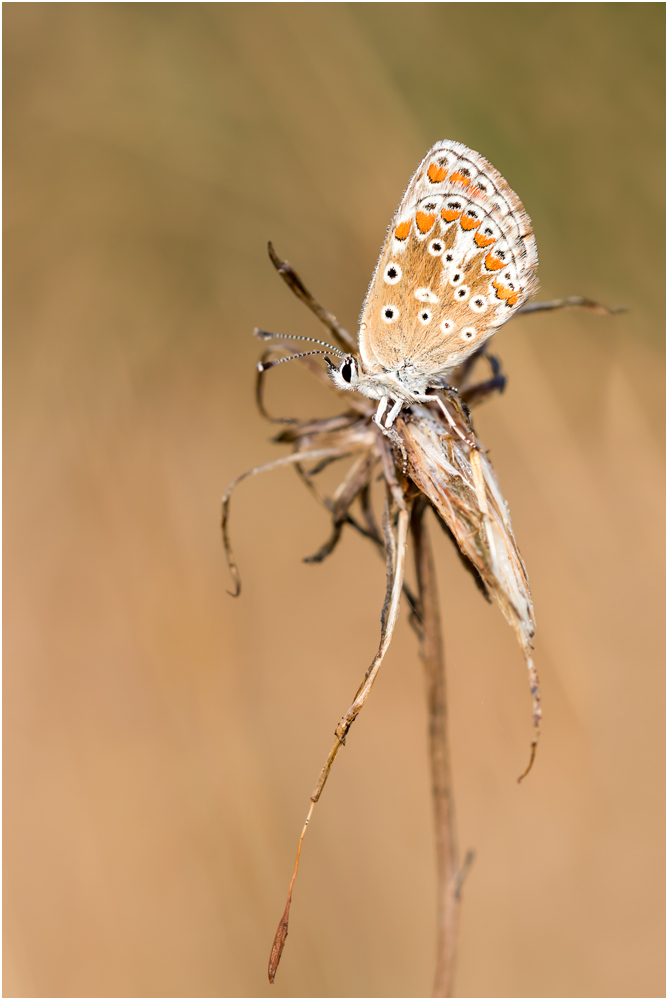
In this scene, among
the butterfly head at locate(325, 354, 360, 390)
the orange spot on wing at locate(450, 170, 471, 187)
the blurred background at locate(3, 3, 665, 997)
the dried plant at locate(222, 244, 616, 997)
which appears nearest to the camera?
the dried plant at locate(222, 244, 616, 997)

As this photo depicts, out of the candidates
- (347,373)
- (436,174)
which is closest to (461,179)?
(436,174)

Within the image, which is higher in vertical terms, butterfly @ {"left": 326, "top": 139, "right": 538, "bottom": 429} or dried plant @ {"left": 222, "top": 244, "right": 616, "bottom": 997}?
butterfly @ {"left": 326, "top": 139, "right": 538, "bottom": 429}

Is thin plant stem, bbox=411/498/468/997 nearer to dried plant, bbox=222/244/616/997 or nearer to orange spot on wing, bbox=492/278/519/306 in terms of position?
dried plant, bbox=222/244/616/997

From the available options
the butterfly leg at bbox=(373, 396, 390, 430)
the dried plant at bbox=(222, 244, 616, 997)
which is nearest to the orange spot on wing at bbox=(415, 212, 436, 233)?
the dried plant at bbox=(222, 244, 616, 997)

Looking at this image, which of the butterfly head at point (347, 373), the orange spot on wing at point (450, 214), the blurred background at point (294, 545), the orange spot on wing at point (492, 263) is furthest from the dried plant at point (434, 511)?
the blurred background at point (294, 545)

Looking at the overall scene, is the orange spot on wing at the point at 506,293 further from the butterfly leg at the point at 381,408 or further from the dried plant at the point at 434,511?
the butterfly leg at the point at 381,408

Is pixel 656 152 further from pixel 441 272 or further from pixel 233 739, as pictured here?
pixel 233 739

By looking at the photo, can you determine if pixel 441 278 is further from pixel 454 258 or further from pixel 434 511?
pixel 434 511

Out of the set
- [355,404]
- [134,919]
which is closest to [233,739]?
[134,919]
